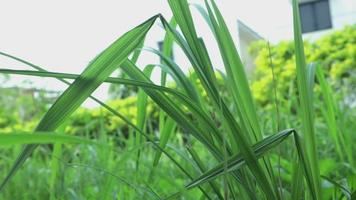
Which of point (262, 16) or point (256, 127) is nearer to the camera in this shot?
point (256, 127)

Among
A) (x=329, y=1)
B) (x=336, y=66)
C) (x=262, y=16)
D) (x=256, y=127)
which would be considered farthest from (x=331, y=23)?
(x=256, y=127)

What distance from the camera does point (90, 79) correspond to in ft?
1.21

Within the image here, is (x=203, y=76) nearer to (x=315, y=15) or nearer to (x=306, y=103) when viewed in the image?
(x=306, y=103)

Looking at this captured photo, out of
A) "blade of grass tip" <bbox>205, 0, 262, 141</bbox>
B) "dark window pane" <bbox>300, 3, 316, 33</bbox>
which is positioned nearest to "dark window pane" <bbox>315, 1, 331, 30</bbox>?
"dark window pane" <bbox>300, 3, 316, 33</bbox>

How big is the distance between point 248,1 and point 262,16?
0.14 metres

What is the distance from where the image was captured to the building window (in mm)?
9891

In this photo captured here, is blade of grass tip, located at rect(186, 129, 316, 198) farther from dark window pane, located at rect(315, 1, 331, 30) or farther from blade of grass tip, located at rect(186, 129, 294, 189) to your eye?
dark window pane, located at rect(315, 1, 331, 30)

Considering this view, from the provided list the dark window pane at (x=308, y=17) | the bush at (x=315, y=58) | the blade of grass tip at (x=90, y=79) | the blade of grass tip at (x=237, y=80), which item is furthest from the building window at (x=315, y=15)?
the blade of grass tip at (x=90, y=79)

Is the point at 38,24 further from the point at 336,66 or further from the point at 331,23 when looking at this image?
the point at 331,23

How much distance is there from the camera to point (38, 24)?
14.4 ft

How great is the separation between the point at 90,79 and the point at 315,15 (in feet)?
34.2

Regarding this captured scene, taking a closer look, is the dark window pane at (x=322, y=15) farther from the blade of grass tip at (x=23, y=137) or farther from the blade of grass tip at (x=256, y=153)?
the blade of grass tip at (x=23, y=137)

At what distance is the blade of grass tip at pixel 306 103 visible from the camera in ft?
1.45

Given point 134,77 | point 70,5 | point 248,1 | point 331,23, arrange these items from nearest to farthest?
point 134,77
point 248,1
point 70,5
point 331,23
